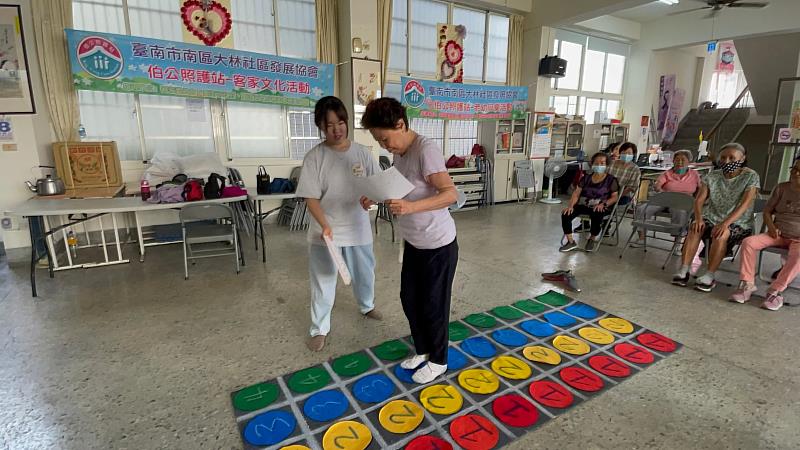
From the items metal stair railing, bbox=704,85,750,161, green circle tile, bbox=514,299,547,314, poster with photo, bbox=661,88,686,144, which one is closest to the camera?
green circle tile, bbox=514,299,547,314

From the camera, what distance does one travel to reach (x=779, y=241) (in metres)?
3.21

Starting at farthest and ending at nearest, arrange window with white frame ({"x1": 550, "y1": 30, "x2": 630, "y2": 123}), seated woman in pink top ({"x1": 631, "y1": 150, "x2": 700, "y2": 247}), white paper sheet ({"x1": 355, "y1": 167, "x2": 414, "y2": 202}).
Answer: window with white frame ({"x1": 550, "y1": 30, "x2": 630, "y2": 123}), seated woman in pink top ({"x1": 631, "y1": 150, "x2": 700, "y2": 247}), white paper sheet ({"x1": 355, "y1": 167, "x2": 414, "y2": 202})

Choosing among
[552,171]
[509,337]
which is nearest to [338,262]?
[509,337]

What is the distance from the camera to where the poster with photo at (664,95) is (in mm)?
9891

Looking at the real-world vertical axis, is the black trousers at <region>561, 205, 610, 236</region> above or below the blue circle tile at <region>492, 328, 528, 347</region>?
above

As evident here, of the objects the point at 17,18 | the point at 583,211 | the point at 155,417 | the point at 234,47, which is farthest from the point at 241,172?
the point at 583,211

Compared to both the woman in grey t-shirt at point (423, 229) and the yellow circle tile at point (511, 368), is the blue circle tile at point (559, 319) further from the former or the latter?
the woman in grey t-shirt at point (423, 229)

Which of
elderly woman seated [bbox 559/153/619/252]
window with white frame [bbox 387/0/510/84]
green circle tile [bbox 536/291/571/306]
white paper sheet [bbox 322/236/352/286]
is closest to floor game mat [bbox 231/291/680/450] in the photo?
green circle tile [bbox 536/291/571/306]

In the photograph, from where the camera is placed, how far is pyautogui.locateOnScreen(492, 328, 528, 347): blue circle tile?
8.35ft

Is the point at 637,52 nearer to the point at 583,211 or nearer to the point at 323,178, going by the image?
the point at 583,211

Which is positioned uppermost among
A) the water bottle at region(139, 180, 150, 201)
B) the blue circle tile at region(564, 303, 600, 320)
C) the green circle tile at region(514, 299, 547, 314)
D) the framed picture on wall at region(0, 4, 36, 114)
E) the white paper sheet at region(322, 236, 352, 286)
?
the framed picture on wall at region(0, 4, 36, 114)

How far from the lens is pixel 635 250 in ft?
15.6

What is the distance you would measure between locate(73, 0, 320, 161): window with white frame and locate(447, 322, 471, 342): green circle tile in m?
4.13

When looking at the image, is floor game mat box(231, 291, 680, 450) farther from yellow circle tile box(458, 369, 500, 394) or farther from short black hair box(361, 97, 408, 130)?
short black hair box(361, 97, 408, 130)
